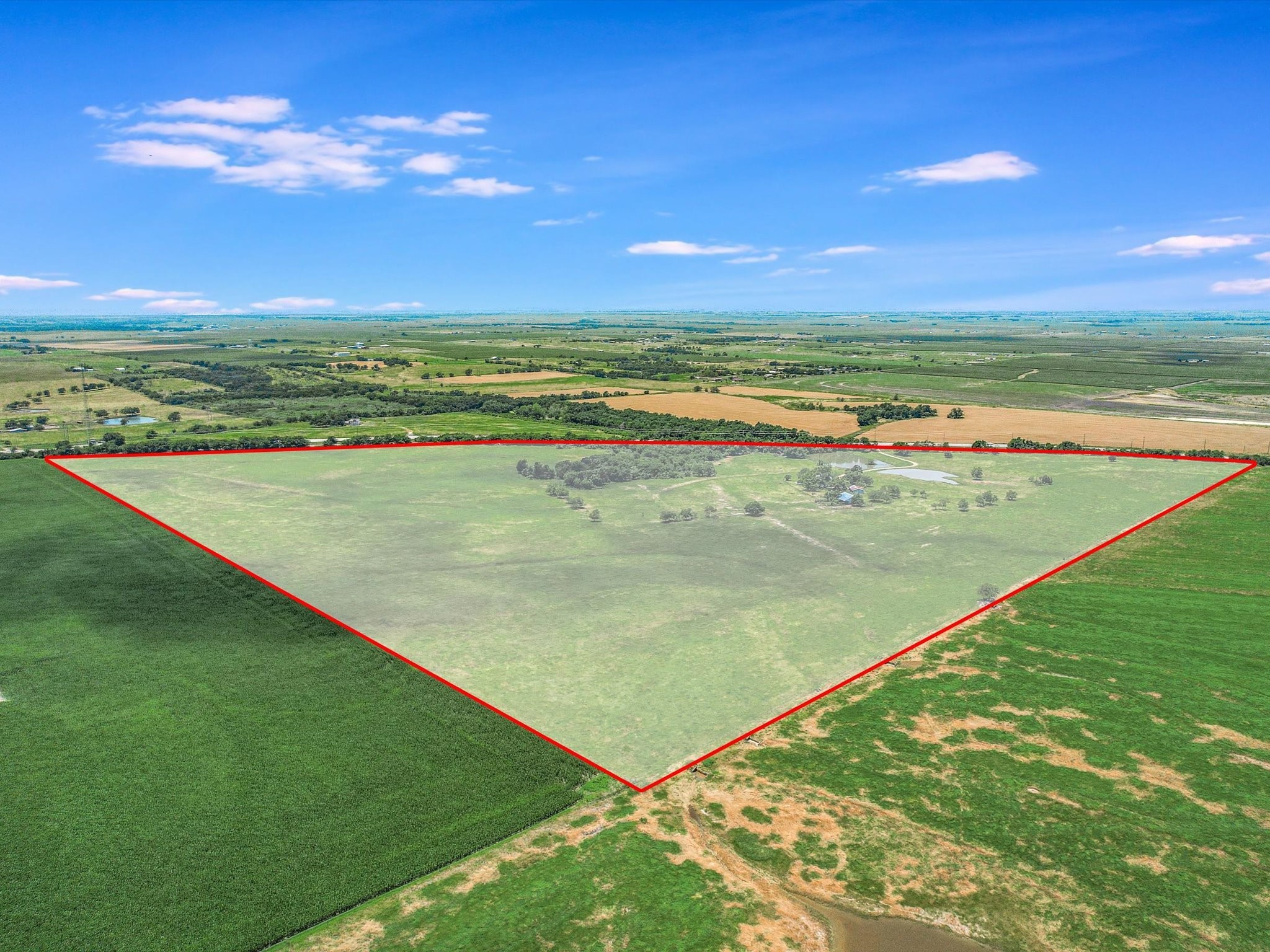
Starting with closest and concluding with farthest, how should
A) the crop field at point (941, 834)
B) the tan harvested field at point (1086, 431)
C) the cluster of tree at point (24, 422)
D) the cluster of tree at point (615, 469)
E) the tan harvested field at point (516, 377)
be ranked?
the crop field at point (941, 834) < the cluster of tree at point (615, 469) < the tan harvested field at point (1086, 431) < the cluster of tree at point (24, 422) < the tan harvested field at point (516, 377)

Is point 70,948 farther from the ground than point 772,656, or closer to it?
closer to it

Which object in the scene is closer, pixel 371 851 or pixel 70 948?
pixel 70 948

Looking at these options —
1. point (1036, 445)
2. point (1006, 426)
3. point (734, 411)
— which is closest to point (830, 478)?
point (1036, 445)

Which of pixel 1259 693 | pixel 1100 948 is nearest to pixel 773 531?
pixel 1259 693

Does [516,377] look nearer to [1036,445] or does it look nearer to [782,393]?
[782,393]

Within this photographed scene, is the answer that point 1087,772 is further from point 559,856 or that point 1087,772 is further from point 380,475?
point 380,475

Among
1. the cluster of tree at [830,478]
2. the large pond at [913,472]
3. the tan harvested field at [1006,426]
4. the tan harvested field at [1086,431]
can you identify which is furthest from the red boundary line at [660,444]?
the cluster of tree at [830,478]

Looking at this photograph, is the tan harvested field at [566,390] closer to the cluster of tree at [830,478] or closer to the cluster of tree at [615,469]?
the cluster of tree at [615,469]
